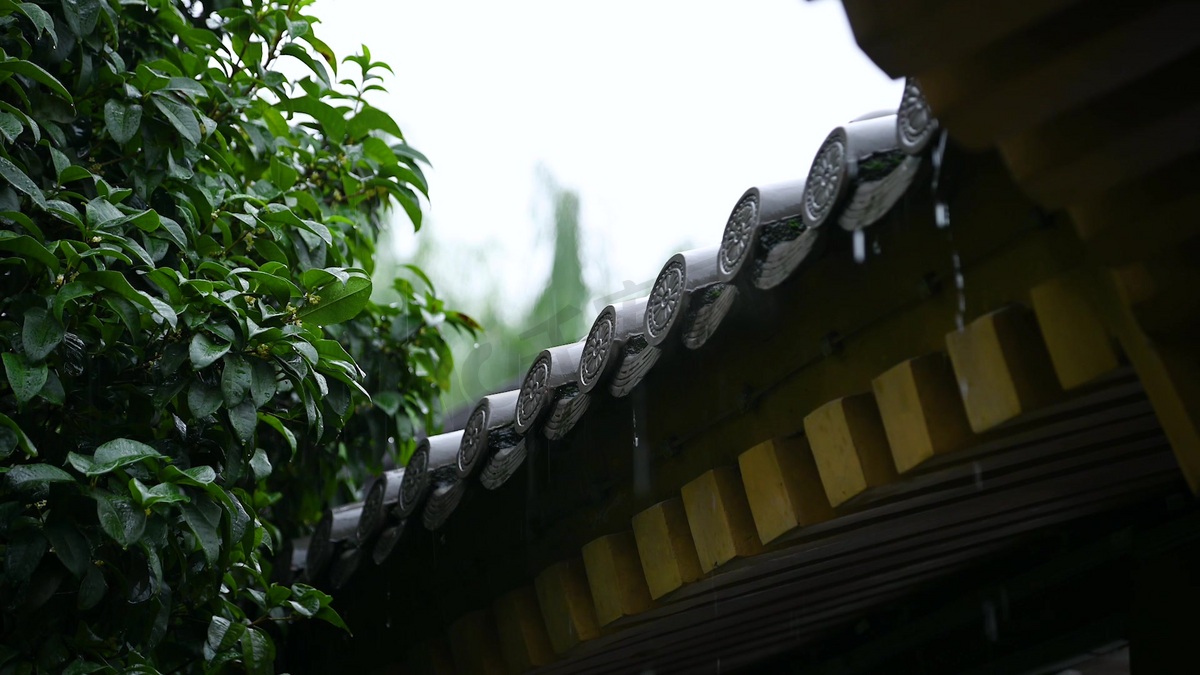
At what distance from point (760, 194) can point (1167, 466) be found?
1.25 metres

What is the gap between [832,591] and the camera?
10.6 feet

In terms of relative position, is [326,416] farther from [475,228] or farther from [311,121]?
[475,228]

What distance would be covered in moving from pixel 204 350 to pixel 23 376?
1.13ft

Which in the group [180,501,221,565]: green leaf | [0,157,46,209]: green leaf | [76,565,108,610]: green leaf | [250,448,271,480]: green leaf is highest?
[0,157,46,209]: green leaf

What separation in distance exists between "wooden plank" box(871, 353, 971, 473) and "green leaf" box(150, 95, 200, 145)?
5.71 ft

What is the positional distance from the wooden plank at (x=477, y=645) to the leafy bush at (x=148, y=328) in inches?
21.6

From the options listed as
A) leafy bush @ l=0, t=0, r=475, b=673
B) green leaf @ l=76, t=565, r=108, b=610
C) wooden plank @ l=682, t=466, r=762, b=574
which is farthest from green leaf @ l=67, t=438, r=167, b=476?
wooden plank @ l=682, t=466, r=762, b=574

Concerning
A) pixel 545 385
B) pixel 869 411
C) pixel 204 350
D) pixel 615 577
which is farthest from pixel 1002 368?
pixel 204 350

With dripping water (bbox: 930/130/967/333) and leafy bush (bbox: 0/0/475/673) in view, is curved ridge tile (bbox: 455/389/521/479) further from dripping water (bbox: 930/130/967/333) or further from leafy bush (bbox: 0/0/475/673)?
dripping water (bbox: 930/130/967/333)

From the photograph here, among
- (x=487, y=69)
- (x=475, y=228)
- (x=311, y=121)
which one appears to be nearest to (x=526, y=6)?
(x=487, y=69)

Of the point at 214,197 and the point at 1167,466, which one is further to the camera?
the point at 214,197

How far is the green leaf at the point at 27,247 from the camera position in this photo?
2.31 m

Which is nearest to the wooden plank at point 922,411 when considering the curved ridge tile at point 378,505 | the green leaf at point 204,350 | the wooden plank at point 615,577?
the wooden plank at point 615,577

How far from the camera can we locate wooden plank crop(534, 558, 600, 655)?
301cm
